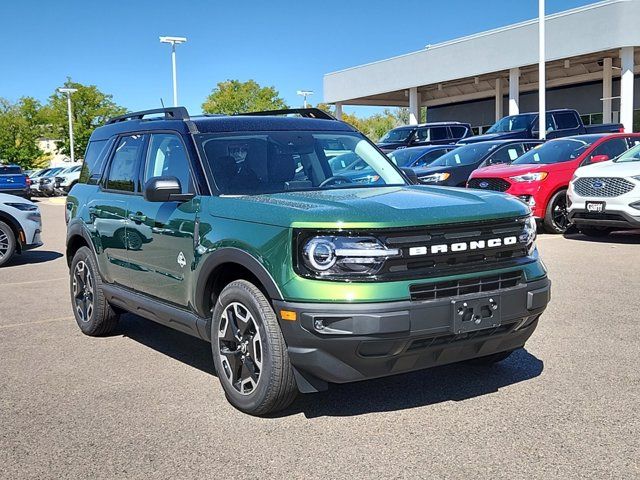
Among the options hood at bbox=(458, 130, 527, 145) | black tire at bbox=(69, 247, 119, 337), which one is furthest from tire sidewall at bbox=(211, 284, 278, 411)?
hood at bbox=(458, 130, 527, 145)

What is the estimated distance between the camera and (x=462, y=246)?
415 cm

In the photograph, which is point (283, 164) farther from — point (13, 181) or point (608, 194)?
point (13, 181)

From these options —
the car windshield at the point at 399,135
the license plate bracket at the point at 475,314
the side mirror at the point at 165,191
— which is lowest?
the license plate bracket at the point at 475,314

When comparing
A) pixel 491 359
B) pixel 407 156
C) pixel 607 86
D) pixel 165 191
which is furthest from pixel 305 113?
pixel 607 86

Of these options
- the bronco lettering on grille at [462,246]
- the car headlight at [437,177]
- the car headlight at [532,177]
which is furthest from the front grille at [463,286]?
the car headlight at [437,177]

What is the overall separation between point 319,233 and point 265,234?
14.1 inches

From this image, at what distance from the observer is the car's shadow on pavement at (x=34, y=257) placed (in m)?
12.3

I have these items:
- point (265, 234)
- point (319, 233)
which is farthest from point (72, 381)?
point (319, 233)

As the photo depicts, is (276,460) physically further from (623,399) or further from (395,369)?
(623,399)

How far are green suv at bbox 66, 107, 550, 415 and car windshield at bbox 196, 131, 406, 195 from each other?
0.01 m

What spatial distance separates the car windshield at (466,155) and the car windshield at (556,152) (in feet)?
6.77

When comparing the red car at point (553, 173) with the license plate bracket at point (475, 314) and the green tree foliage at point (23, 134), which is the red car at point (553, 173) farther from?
the green tree foliage at point (23, 134)

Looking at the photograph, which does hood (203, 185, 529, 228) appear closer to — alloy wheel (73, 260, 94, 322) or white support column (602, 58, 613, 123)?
alloy wheel (73, 260, 94, 322)

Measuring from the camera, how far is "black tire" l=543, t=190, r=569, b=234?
13.1 metres
